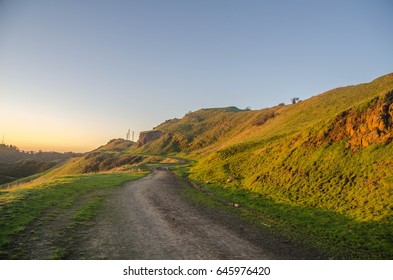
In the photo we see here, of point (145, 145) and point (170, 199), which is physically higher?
point (145, 145)

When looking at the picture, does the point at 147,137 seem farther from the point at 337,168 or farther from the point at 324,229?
the point at 324,229

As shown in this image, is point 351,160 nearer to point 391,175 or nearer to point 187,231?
point 391,175

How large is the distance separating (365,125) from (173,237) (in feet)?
75.7

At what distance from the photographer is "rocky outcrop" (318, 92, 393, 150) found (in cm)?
2456

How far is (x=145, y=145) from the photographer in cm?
13625

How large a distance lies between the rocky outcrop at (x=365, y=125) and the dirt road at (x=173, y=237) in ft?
51.8

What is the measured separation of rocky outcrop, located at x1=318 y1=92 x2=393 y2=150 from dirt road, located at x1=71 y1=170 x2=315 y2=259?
1580 cm

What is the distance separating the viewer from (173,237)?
13188 mm

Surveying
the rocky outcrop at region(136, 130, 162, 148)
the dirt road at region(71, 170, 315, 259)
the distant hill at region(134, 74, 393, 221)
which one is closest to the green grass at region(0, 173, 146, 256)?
the dirt road at region(71, 170, 315, 259)
